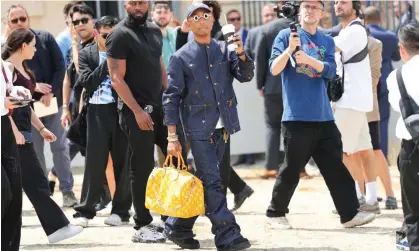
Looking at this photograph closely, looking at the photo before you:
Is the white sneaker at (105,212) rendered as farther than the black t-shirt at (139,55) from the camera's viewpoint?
Yes

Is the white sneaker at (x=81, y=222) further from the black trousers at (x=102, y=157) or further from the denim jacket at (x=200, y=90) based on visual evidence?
the denim jacket at (x=200, y=90)

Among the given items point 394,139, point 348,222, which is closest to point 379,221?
point 348,222

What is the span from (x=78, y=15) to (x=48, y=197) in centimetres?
259

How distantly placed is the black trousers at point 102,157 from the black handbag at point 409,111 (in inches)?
126

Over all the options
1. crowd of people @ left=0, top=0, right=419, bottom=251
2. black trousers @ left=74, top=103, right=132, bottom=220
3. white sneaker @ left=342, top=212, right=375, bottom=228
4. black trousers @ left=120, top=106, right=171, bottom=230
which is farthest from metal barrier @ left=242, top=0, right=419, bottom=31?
black trousers @ left=120, top=106, right=171, bottom=230

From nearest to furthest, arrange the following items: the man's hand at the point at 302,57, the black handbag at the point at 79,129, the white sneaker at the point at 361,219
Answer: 1. the man's hand at the point at 302,57
2. the white sneaker at the point at 361,219
3. the black handbag at the point at 79,129

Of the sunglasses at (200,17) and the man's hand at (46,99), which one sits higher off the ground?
the sunglasses at (200,17)

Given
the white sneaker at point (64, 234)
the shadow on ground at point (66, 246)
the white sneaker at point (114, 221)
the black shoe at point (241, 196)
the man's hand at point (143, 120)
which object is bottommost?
the black shoe at point (241, 196)

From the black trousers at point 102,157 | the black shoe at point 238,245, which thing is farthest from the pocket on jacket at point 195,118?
the black trousers at point 102,157

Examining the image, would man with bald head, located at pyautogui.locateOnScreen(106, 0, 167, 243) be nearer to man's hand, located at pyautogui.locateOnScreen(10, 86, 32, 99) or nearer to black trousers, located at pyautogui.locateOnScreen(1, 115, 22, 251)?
man's hand, located at pyautogui.locateOnScreen(10, 86, 32, 99)

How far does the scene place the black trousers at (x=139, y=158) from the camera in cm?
887

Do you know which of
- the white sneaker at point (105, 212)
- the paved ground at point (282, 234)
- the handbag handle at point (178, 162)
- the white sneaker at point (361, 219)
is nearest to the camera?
the handbag handle at point (178, 162)

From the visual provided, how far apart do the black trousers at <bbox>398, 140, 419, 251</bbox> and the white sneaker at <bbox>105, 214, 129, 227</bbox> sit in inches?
127

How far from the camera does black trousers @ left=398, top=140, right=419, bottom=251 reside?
7.32 metres
